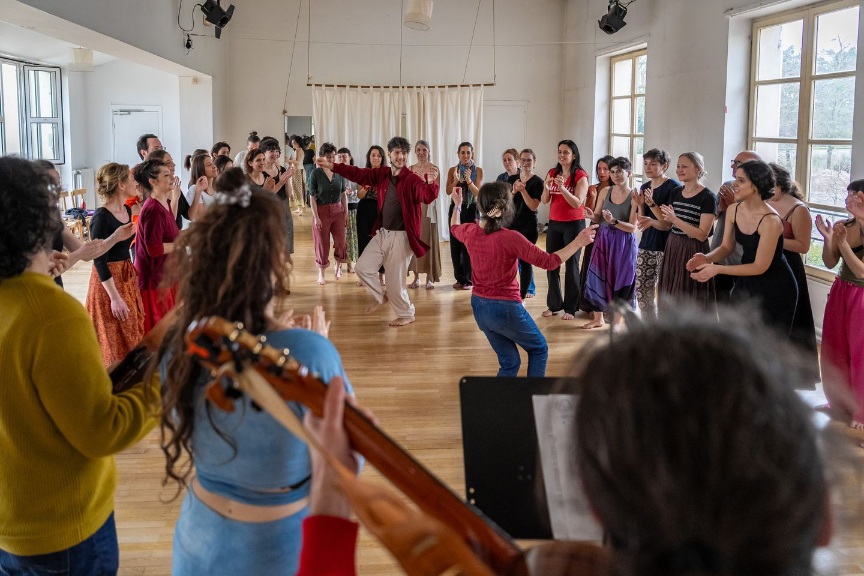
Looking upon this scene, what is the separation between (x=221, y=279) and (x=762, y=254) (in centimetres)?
370

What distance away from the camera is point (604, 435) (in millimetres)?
680

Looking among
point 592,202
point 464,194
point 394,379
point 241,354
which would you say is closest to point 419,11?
point 464,194

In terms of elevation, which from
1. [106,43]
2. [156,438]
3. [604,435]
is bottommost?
[156,438]

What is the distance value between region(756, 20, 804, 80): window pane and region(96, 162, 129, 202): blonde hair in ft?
17.3

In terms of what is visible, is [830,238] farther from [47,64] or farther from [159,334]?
[47,64]

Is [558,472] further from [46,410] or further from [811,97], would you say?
[811,97]

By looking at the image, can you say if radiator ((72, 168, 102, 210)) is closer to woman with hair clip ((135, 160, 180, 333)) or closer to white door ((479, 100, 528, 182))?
white door ((479, 100, 528, 182))

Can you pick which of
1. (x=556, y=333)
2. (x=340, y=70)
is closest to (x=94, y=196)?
(x=340, y=70)

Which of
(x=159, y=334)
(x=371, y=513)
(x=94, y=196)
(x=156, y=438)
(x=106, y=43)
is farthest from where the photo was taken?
(x=94, y=196)

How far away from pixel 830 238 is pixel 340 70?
9.59 meters

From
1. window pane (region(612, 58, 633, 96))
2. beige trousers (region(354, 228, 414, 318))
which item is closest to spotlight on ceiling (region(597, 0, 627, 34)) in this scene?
window pane (region(612, 58, 633, 96))

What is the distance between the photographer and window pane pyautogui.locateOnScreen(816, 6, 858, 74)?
5.82 m

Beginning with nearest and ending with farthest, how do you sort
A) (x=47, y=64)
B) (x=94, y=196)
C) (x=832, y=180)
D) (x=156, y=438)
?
1. (x=156, y=438)
2. (x=832, y=180)
3. (x=47, y=64)
4. (x=94, y=196)

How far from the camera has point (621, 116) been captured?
1065cm
